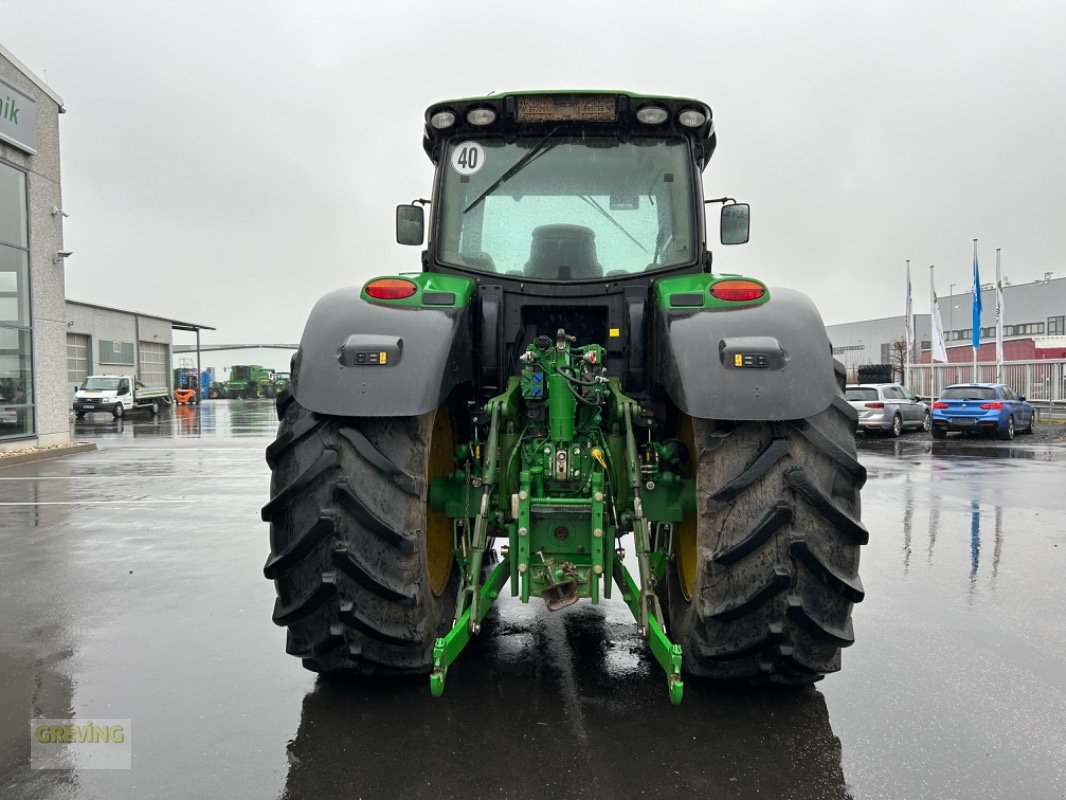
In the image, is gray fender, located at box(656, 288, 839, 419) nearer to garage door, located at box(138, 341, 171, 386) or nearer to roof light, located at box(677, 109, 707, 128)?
roof light, located at box(677, 109, 707, 128)

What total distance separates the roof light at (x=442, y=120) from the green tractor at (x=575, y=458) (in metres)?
0.02

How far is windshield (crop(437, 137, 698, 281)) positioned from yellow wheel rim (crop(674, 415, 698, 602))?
3.11 ft

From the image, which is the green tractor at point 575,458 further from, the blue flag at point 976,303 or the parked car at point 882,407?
the blue flag at point 976,303

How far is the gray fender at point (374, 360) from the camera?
295 cm

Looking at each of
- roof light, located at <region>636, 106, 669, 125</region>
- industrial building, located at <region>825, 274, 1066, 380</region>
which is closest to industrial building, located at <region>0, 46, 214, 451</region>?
roof light, located at <region>636, 106, 669, 125</region>

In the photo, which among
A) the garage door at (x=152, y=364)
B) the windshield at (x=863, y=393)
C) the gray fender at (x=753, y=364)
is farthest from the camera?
the garage door at (x=152, y=364)

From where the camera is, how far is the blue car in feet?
64.0

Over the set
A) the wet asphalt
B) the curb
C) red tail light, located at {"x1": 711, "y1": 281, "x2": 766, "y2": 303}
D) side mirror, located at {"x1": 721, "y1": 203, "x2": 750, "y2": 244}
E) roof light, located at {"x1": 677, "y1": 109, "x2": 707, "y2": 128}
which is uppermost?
roof light, located at {"x1": 677, "y1": 109, "x2": 707, "y2": 128}

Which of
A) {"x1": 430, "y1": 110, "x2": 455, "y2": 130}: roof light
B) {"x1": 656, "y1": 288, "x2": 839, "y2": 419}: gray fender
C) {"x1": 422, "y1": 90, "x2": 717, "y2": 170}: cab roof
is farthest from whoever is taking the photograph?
{"x1": 430, "y1": 110, "x2": 455, "y2": 130}: roof light

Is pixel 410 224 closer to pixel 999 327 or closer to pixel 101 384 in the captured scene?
pixel 999 327

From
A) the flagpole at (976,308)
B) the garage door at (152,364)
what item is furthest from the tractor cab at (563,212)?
the garage door at (152,364)

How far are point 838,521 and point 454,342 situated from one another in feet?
5.52

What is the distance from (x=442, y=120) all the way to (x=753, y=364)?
2115 mm

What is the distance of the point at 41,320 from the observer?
15914mm
